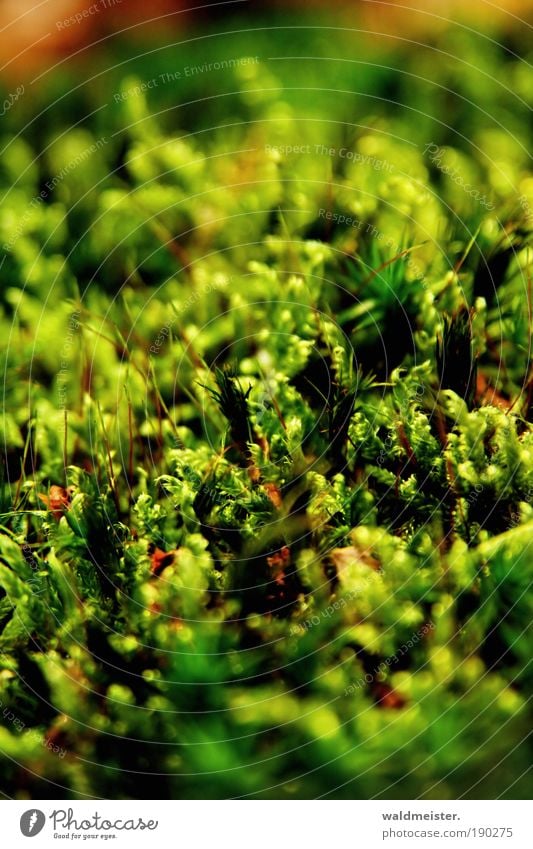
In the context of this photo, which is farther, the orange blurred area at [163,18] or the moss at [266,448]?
the orange blurred area at [163,18]

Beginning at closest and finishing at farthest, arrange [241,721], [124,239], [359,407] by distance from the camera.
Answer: [241,721] < [359,407] < [124,239]

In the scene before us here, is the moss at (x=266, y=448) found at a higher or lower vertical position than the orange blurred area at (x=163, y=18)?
lower

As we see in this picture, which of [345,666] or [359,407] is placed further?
[359,407]

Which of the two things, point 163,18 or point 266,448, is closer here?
point 266,448

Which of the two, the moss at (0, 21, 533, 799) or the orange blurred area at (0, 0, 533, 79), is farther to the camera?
the orange blurred area at (0, 0, 533, 79)

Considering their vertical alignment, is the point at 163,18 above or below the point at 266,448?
above

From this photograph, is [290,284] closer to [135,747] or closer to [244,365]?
[244,365]

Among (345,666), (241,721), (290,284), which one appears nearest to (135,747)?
(241,721)

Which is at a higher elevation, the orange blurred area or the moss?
the orange blurred area
